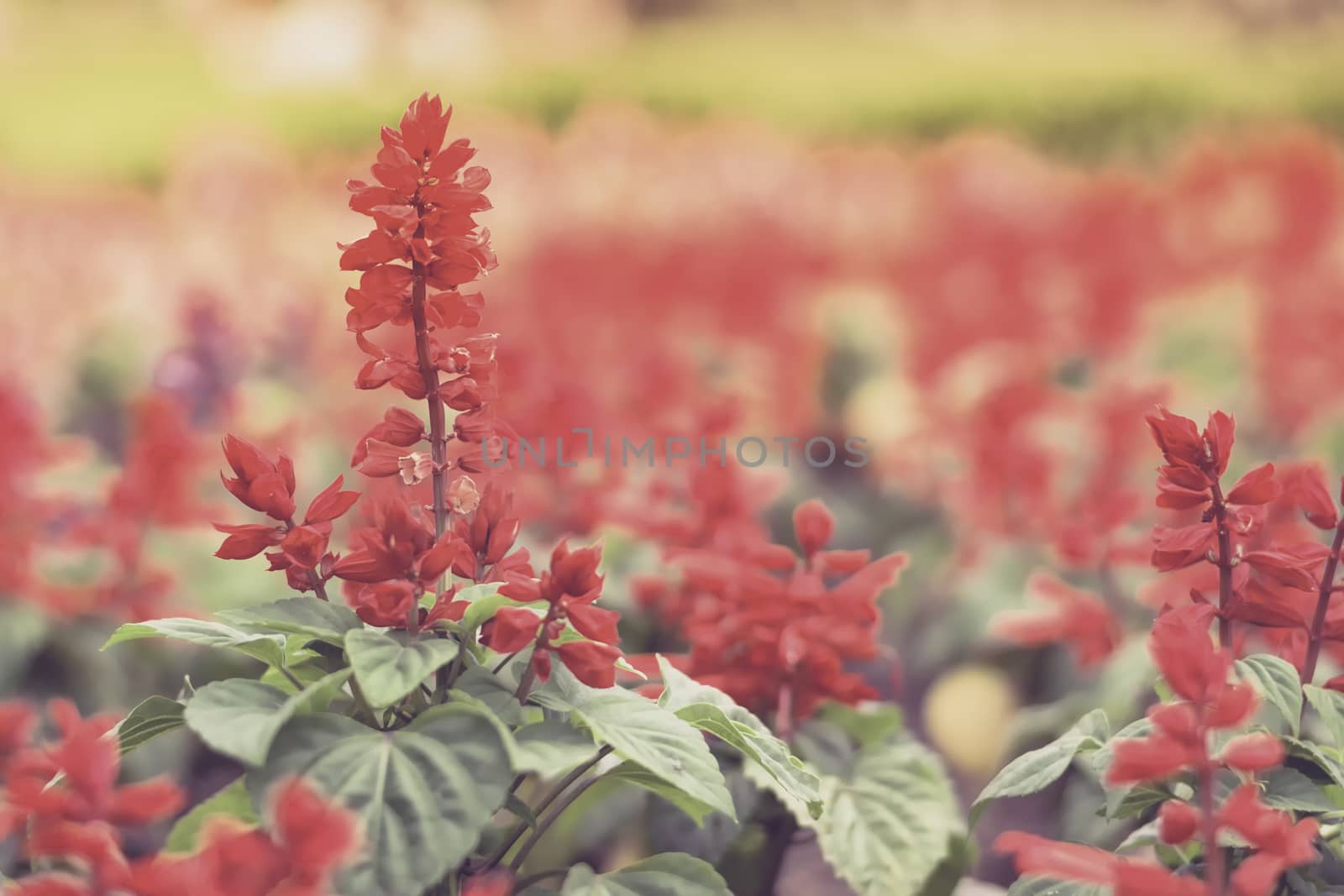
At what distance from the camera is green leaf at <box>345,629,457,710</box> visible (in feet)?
2.92

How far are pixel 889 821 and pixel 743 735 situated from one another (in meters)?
0.28

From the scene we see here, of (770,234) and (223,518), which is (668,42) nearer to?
(770,234)

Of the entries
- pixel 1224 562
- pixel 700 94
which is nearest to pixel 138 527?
pixel 1224 562

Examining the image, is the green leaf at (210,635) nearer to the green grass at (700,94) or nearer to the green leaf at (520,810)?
the green leaf at (520,810)

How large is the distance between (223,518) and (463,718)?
1.36 metres

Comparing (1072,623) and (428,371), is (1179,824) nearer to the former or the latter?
(428,371)

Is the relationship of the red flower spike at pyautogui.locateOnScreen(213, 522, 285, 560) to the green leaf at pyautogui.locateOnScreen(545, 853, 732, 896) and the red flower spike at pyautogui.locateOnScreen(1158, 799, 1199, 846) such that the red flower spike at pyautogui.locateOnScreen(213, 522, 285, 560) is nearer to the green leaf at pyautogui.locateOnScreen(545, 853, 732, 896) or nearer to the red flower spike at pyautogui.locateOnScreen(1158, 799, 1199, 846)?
the green leaf at pyautogui.locateOnScreen(545, 853, 732, 896)

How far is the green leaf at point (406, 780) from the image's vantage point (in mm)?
875

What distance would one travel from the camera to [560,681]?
1057 mm

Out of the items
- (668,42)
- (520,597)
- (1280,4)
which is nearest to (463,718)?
(520,597)

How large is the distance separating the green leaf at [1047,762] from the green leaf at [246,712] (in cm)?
52

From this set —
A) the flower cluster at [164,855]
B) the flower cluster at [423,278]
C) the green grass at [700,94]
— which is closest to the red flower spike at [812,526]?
the flower cluster at [423,278]

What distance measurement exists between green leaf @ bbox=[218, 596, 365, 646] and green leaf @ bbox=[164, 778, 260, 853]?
11 cm

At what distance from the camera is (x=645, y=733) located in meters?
1.00
